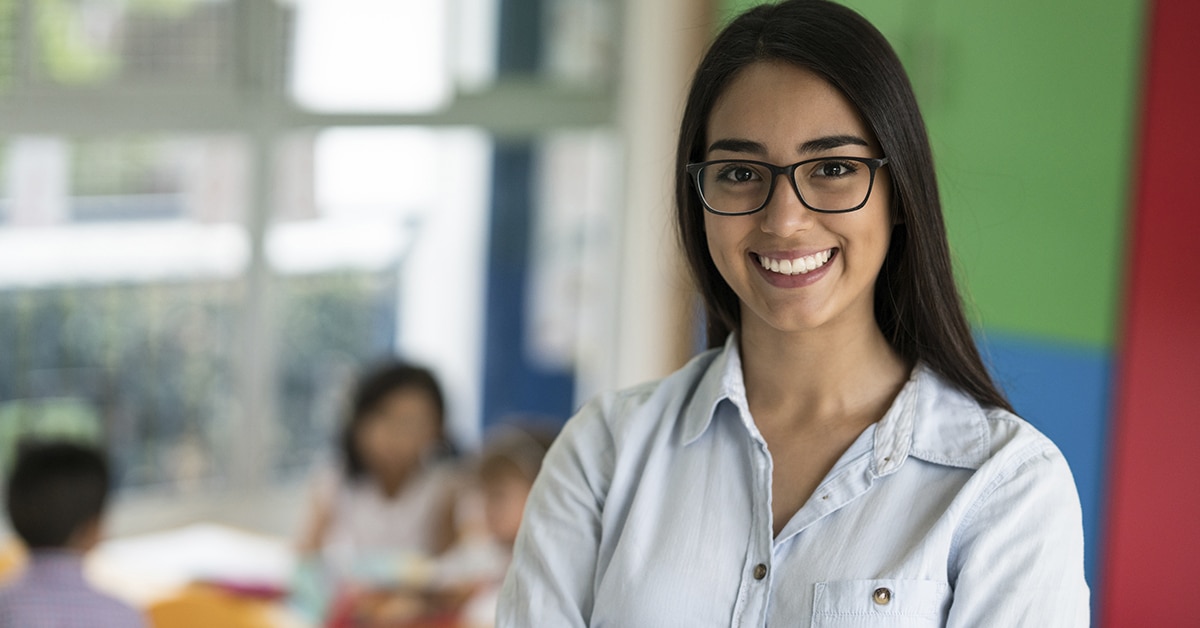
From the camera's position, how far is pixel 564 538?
135 cm

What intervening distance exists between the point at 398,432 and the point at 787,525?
8.22 feet

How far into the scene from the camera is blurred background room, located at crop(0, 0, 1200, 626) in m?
3.23

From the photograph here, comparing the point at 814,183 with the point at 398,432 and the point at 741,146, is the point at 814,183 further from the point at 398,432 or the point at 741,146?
the point at 398,432

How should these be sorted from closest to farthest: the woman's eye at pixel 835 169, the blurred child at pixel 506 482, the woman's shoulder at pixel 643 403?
1. the woman's eye at pixel 835 169
2. the woman's shoulder at pixel 643 403
3. the blurred child at pixel 506 482

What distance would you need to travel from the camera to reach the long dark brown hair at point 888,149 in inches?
49.8

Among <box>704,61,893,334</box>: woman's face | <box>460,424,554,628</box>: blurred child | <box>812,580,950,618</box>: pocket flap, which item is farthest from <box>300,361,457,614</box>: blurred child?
<box>812,580,950,618</box>: pocket flap

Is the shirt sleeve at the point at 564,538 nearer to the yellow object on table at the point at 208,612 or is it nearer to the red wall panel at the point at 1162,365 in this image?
the yellow object on table at the point at 208,612

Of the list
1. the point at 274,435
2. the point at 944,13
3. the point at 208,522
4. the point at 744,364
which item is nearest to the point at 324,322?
the point at 274,435

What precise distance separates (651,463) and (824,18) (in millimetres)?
468

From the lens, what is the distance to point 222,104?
166 inches

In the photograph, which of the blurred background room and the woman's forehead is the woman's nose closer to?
the woman's forehead

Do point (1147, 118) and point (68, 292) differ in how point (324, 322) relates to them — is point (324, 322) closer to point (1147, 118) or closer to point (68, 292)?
point (68, 292)

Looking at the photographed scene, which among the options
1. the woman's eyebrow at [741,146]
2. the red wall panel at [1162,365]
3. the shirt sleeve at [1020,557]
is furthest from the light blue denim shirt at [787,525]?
the red wall panel at [1162,365]

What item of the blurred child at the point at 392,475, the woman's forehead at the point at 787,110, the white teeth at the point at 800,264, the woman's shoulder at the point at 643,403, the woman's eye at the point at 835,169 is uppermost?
the woman's forehead at the point at 787,110
